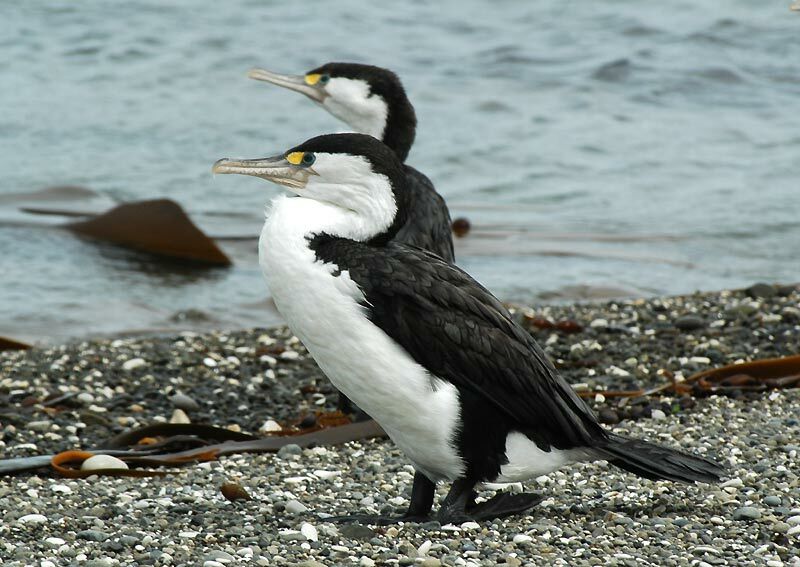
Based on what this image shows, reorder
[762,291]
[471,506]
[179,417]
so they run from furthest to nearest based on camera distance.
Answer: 1. [762,291]
2. [179,417]
3. [471,506]

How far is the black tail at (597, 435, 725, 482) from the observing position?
13.9 ft

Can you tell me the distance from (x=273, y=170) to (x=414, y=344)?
0.78m

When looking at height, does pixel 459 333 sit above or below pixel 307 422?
above

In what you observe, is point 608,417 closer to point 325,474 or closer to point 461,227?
point 325,474

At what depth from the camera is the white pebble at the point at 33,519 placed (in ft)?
13.9

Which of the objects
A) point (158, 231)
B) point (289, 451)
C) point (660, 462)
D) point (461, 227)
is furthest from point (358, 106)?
point (461, 227)

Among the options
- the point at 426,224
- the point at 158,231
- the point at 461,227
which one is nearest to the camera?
the point at 426,224

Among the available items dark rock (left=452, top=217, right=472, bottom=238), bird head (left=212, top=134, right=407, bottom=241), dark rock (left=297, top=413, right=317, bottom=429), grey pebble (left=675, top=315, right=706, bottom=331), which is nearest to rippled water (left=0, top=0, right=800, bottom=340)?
dark rock (left=452, top=217, right=472, bottom=238)

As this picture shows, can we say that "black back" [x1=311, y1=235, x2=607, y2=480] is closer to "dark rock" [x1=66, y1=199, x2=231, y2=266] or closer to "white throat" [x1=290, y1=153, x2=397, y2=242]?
"white throat" [x1=290, y1=153, x2=397, y2=242]

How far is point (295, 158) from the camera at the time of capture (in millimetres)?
4320

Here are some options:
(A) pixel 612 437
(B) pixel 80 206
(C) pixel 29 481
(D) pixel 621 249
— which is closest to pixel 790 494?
(A) pixel 612 437

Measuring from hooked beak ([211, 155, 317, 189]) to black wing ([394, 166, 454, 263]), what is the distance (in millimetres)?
1526

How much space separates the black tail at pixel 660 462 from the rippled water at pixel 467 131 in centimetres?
506

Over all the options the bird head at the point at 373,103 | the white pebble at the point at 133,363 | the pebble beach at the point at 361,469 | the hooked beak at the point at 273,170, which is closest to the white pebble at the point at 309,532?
the pebble beach at the point at 361,469
